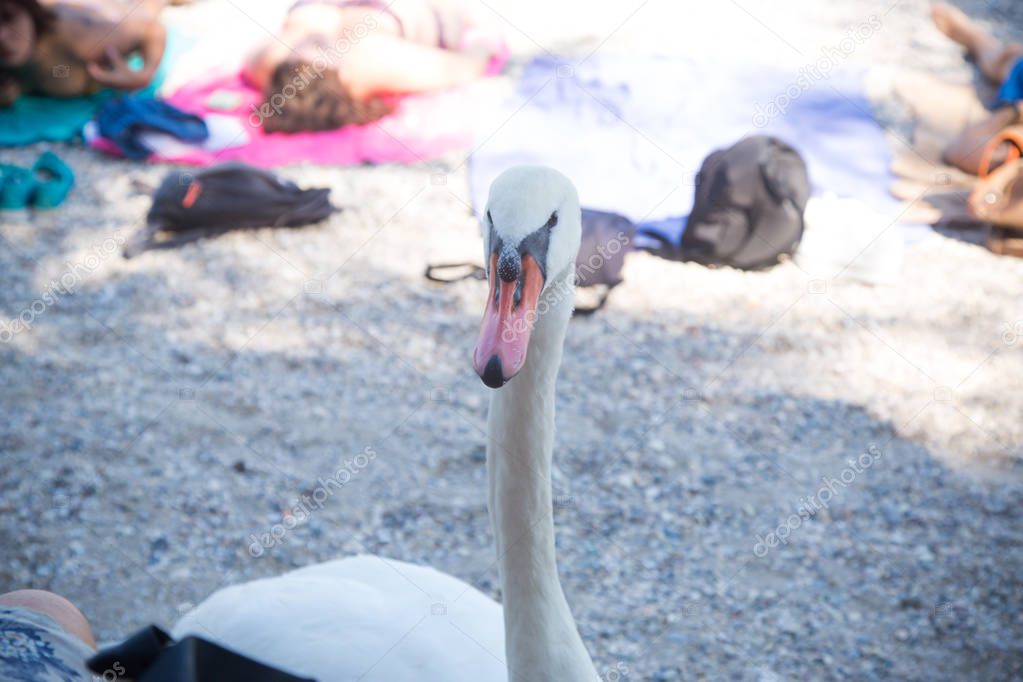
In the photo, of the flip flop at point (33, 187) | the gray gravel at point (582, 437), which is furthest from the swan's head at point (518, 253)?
the flip flop at point (33, 187)

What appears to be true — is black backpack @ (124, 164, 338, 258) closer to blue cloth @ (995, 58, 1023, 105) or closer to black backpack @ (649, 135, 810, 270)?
black backpack @ (649, 135, 810, 270)

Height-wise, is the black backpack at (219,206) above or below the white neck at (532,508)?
below

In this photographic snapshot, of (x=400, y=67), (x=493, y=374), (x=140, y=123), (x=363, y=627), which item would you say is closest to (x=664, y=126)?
(x=400, y=67)

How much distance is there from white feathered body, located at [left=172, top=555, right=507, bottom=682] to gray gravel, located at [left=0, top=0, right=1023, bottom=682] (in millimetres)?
825

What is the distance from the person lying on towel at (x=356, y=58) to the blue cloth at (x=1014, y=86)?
9.77 feet

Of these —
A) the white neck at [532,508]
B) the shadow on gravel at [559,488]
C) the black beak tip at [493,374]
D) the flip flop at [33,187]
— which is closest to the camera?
the black beak tip at [493,374]

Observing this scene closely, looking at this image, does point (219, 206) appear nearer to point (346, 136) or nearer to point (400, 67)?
point (346, 136)

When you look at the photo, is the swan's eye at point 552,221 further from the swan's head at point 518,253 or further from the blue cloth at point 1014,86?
the blue cloth at point 1014,86

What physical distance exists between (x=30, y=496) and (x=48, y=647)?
5.40 feet

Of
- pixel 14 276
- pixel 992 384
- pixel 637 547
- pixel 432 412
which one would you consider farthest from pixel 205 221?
pixel 992 384

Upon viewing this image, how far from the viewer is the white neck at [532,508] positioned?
1.64 metres

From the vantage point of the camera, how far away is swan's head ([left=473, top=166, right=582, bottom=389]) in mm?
1438

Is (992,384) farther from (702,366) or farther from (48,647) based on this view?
(48,647)

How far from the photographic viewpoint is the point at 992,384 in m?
3.91
